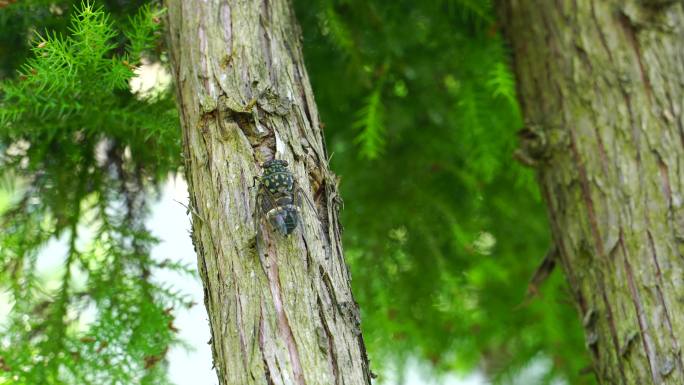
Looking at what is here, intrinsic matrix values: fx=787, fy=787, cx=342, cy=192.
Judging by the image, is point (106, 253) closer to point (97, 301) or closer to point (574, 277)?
point (97, 301)

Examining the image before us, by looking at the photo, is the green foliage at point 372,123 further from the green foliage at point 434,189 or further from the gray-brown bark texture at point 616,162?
the gray-brown bark texture at point 616,162

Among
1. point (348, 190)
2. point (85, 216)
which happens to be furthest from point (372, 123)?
point (85, 216)

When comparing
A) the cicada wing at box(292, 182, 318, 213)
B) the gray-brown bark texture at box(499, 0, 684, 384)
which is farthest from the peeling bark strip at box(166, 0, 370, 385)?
the gray-brown bark texture at box(499, 0, 684, 384)

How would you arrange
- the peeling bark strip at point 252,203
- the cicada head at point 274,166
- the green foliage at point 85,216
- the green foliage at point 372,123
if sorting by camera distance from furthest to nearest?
the green foliage at point 372,123, the green foliage at point 85,216, the cicada head at point 274,166, the peeling bark strip at point 252,203

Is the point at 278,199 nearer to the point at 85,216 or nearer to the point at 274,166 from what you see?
the point at 274,166

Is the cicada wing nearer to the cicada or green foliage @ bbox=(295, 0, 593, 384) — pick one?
the cicada

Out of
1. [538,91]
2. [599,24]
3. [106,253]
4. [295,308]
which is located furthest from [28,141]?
[599,24]

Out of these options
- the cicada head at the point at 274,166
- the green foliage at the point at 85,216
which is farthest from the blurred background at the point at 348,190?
the cicada head at the point at 274,166
